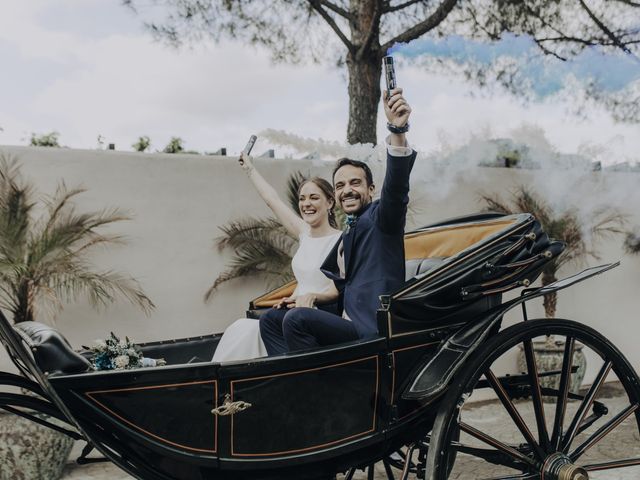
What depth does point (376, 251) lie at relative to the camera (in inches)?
113

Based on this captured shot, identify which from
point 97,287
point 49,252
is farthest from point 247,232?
point 49,252

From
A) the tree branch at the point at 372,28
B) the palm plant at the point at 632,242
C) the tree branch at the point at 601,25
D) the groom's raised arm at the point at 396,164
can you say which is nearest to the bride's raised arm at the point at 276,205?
the groom's raised arm at the point at 396,164

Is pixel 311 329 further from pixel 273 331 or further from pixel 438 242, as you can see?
pixel 438 242

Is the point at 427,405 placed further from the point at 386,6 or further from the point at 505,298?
the point at 386,6

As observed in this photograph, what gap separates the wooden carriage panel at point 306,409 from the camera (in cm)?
236

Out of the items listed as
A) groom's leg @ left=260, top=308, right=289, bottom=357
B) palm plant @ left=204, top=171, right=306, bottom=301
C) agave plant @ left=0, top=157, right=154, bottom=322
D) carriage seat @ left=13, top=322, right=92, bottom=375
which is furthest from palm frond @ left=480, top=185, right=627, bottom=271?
carriage seat @ left=13, top=322, right=92, bottom=375

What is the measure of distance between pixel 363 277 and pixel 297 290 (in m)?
0.72

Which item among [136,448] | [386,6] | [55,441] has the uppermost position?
[386,6]

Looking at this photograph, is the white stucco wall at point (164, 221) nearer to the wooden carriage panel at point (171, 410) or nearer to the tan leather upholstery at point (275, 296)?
the tan leather upholstery at point (275, 296)

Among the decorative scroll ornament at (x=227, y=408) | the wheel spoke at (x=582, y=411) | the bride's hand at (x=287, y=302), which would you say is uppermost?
the bride's hand at (x=287, y=302)

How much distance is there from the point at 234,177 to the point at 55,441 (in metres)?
2.41

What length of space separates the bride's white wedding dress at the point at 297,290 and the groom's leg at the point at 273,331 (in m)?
0.08

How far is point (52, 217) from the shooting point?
4875 millimetres

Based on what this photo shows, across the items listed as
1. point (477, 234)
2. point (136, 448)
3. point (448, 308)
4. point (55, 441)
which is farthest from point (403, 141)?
point (55, 441)
